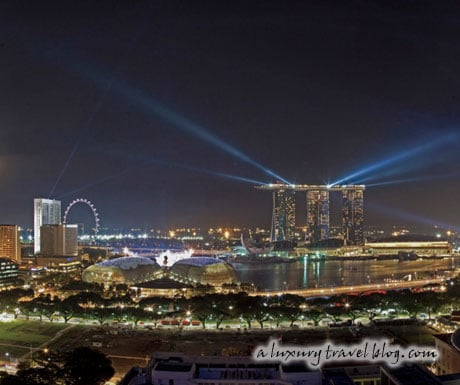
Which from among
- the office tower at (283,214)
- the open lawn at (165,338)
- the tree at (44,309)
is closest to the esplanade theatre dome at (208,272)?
the tree at (44,309)

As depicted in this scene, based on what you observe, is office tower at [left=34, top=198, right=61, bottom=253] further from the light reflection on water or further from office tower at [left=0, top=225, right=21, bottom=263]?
the light reflection on water

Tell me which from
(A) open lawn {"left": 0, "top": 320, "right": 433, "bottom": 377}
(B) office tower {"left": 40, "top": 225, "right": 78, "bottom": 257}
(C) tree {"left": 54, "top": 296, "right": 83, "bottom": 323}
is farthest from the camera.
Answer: (B) office tower {"left": 40, "top": 225, "right": 78, "bottom": 257}

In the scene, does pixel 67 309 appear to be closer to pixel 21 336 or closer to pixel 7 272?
pixel 21 336

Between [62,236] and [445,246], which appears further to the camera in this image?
[445,246]

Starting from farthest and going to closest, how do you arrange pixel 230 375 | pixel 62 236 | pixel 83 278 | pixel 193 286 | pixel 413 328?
pixel 62 236
pixel 83 278
pixel 193 286
pixel 413 328
pixel 230 375

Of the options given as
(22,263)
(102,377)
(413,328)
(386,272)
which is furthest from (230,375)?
(22,263)

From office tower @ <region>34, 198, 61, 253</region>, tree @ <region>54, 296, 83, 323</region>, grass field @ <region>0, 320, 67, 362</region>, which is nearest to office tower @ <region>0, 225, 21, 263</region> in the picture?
office tower @ <region>34, 198, 61, 253</region>

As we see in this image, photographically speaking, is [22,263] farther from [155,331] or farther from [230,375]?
[230,375]

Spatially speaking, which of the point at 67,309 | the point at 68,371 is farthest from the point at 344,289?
the point at 68,371

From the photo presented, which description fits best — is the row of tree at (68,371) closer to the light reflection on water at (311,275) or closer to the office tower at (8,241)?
the light reflection on water at (311,275)
